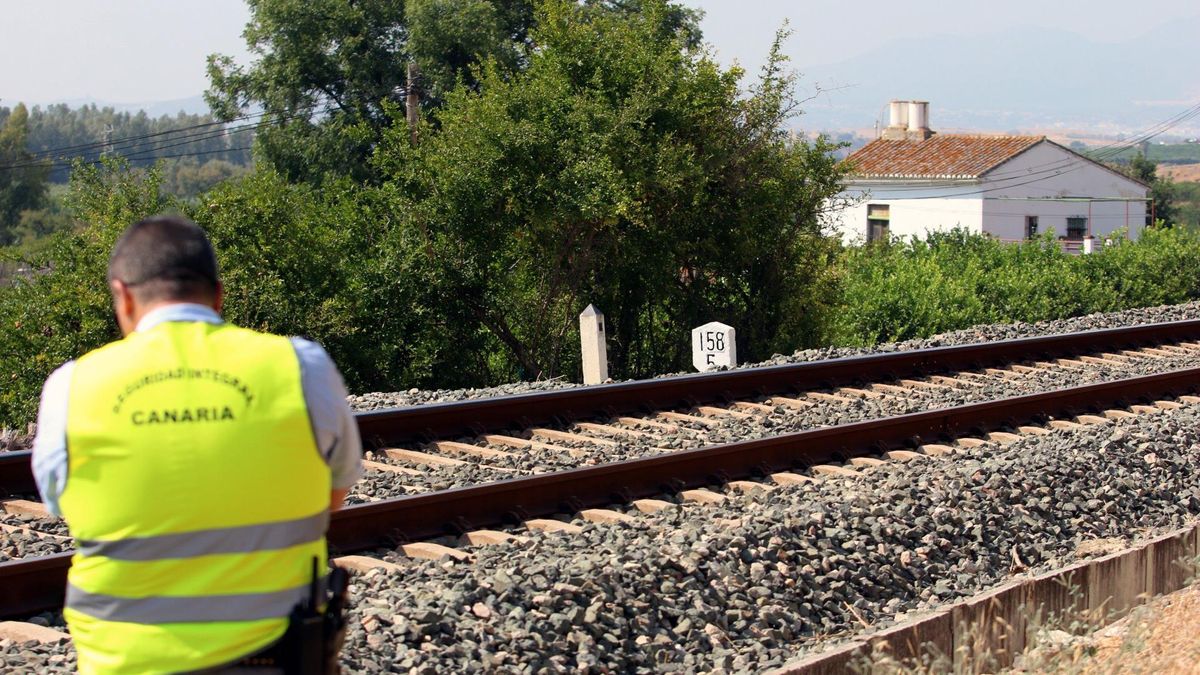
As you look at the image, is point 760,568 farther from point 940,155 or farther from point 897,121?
point 897,121

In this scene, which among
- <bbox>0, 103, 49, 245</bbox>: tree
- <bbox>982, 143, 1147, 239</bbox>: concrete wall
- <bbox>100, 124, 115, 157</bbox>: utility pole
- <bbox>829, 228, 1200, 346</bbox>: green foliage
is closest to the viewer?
<bbox>100, 124, 115, 157</bbox>: utility pole

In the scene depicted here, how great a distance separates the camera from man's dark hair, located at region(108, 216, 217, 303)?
2994 millimetres

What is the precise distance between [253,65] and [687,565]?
Result: 37189 mm

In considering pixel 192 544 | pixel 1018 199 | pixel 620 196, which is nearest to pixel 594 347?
pixel 620 196

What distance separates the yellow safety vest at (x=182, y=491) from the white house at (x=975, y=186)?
54399 millimetres

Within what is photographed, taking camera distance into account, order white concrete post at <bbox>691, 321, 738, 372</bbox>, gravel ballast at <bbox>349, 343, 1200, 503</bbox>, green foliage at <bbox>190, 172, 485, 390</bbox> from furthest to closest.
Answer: green foliage at <bbox>190, 172, 485, 390</bbox>, white concrete post at <bbox>691, 321, 738, 372</bbox>, gravel ballast at <bbox>349, 343, 1200, 503</bbox>

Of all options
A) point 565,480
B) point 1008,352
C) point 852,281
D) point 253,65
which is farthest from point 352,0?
point 565,480

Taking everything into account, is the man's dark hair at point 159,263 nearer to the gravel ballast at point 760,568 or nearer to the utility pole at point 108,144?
the gravel ballast at point 760,568

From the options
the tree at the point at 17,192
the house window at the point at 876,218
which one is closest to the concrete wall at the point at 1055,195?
the house window at the point at 876,218

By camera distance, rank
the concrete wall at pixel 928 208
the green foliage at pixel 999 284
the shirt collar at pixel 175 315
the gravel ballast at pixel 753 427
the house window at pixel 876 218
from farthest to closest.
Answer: the house window at pixel 876 218 < the concrete wall at pixel 928 208 < the green foliage at pixel 999 284 < the gravel ballast at pixel 753 427 < the shirt collar at pixel 175 315

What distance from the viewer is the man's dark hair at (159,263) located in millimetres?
2994

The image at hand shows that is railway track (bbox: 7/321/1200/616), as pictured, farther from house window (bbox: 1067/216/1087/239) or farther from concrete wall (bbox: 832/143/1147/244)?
house window (bbox: 1067/216/1087/239)

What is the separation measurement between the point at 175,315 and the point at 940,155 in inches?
2376

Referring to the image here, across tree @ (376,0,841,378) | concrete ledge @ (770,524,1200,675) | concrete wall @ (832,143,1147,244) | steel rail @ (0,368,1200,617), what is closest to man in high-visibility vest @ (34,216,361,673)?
concrete ledge @ (770,524,1200,675)
